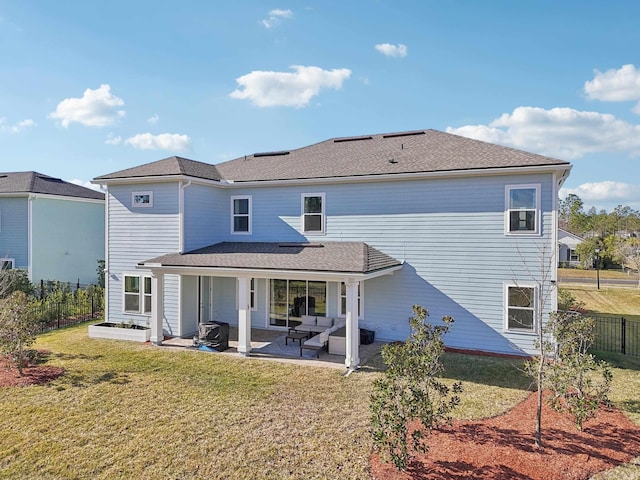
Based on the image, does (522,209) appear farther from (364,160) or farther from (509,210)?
(364,160)

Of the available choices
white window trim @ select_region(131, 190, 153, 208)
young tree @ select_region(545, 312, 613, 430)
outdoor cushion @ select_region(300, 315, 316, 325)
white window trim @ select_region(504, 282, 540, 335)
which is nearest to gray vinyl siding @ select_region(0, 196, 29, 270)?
white window trim @ select_region(131, 190, 153, 208)

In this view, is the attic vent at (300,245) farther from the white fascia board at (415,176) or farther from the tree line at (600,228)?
the tree line at (600,228)

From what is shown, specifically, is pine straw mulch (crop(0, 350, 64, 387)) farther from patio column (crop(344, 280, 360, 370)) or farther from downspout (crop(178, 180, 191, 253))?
patio column (crop(344, 280, 360, 370))

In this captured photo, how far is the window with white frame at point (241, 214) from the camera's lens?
52.1ft

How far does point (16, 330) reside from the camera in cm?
1037

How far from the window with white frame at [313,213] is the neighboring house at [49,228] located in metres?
15.3

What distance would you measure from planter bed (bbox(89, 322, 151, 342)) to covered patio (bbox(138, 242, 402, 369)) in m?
0.68

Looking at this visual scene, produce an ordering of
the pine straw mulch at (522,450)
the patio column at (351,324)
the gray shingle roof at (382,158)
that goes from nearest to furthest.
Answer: the pine straw mulch at (522,450)
the patio column at (351,324)
the gray shingle roof at (382,158)

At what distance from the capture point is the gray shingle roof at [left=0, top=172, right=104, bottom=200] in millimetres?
20859

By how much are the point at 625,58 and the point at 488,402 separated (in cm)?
1467

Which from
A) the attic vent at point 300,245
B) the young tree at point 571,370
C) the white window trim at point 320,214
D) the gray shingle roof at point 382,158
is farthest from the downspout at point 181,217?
the young tree at point 571,370

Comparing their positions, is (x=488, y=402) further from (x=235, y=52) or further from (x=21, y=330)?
(x=235, y=52)

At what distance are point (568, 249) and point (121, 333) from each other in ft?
184

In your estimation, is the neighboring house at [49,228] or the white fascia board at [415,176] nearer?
the white fascia board at [415,176]
